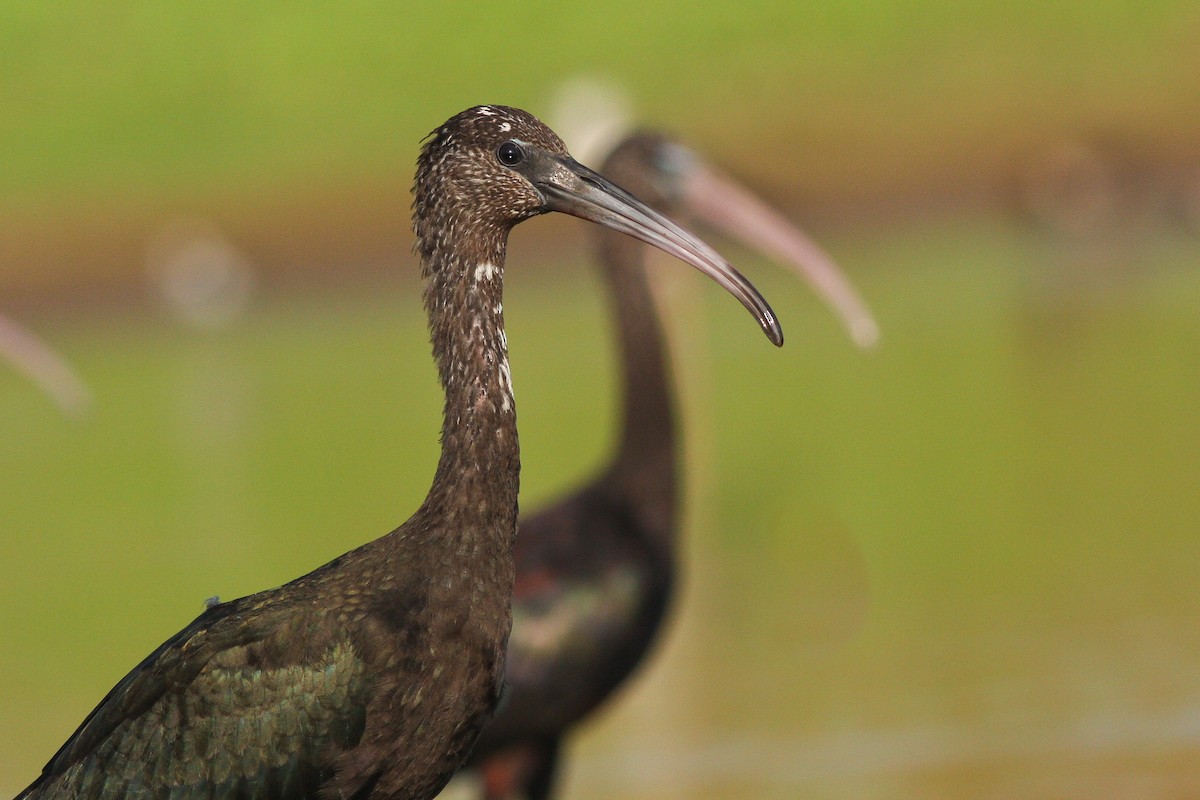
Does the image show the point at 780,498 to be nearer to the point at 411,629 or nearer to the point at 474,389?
the point at 474,389

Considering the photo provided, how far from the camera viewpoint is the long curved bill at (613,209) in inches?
199

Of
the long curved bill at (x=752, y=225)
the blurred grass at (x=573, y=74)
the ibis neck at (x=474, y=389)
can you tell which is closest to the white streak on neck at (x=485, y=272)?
the ibis neck at (x=474, y=389)

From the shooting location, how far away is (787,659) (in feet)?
34.8

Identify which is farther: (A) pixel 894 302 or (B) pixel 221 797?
(A) pixel 894 302

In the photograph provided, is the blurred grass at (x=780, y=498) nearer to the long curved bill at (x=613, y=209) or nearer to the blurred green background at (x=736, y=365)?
the blurred green background at (x=736, y=365)

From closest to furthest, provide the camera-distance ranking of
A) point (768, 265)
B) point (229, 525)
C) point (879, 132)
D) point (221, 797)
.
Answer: point (221, 797)
point (229, 525)
point (768, 265)
point (879, 132)

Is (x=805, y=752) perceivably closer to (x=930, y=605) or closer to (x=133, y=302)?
(x=930, y=605)

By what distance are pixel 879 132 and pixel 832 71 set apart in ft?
7.28

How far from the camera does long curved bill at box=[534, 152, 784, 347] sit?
505 cm

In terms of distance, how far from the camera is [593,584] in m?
7.50

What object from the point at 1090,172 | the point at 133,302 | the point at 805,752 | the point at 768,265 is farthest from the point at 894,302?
the point at 805,752

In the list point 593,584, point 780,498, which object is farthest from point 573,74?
point 593,584

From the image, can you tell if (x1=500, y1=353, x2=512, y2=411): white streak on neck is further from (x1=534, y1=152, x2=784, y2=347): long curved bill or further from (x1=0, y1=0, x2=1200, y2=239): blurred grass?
(x1=0, y1=0, x2=1200, y2=239): blurred grass

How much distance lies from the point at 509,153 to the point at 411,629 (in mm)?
1095
